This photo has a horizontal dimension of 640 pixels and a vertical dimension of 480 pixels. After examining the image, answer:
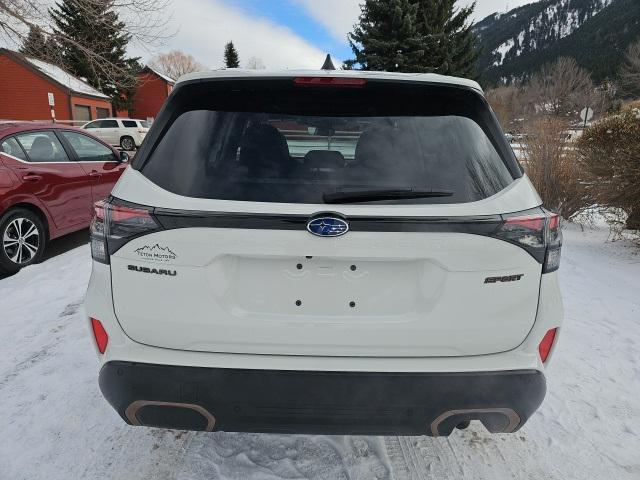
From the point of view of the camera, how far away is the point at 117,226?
5.74 ft

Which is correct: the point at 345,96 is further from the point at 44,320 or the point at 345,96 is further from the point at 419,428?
the point at 44,320

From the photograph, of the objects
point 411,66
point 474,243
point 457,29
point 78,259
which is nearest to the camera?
point 474,243

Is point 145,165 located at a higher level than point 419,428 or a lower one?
higher

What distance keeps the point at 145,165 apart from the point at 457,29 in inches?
1310

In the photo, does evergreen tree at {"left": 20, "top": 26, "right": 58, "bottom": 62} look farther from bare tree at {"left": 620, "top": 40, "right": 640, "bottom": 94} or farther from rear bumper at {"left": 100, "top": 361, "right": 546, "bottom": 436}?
bare tree at {"left": 620, "top": 40, "right": 640, "bottom": 94}

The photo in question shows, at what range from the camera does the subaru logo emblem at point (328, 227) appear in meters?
1.62

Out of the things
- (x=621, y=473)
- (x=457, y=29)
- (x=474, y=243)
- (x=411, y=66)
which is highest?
(x=457, y=29)

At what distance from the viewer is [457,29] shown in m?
30.5

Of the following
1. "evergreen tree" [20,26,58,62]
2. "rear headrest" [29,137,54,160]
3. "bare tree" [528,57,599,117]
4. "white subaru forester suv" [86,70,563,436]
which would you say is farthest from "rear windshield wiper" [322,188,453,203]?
"bare tree" [528,57,599,117]

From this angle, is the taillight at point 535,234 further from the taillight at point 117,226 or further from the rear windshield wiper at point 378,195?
the taillight at point 117,226

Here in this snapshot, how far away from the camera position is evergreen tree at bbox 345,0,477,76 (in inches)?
1037

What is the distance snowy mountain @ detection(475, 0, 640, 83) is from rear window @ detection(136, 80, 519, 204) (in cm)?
8336

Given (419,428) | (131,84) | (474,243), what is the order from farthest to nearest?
(131,84)
(419,428)
(474,243)

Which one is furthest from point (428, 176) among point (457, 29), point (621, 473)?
point (457, 29)
